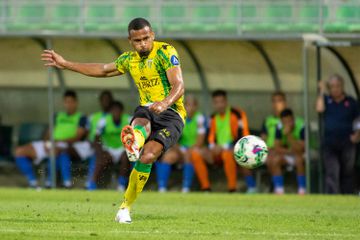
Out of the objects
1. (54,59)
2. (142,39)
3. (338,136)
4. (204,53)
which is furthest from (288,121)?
(142,39)

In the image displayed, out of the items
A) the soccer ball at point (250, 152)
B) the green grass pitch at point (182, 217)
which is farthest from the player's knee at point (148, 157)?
the soccer ball at point (250, 152)

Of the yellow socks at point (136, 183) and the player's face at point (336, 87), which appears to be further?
the player's face at point (336, 87)

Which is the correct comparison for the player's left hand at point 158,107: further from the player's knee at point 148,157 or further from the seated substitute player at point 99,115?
the seated substitute player at point 99,115

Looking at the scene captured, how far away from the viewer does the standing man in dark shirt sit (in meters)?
17.6

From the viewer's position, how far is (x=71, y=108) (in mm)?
19312

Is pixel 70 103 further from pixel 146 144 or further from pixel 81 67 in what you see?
pixel 146 144

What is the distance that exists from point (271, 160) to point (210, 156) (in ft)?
3.55

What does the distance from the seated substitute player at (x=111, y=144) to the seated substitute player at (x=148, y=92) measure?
7.86 metres

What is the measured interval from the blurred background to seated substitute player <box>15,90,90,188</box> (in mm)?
331

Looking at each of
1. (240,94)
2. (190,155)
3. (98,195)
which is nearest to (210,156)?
(190,155)

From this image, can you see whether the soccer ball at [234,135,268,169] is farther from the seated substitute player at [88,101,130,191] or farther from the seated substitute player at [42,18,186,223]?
the seated substitute player at [88,101,130,191]

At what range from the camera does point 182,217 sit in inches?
456

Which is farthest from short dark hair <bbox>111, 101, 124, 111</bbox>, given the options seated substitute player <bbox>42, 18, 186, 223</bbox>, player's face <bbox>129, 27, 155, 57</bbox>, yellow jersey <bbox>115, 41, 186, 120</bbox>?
player's face <bbox>129, 27, 155, 57</bbox>

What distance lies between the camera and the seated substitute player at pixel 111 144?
18.8m
